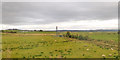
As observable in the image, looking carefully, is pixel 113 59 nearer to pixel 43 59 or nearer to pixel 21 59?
pixel 43 59

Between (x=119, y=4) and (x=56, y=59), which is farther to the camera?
(x=119, y=4)

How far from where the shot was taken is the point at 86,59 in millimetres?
9023

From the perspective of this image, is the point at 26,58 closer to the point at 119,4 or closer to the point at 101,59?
the point at 101,59

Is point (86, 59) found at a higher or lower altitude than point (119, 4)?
lower

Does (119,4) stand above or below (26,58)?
above

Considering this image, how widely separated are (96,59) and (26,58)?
25.2 feet

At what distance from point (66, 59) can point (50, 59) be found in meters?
1.71

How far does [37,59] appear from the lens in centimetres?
905

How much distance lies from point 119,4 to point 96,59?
Answer: 6754 millimetres

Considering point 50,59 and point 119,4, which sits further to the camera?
point 119,4

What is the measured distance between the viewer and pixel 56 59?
897 centimetres

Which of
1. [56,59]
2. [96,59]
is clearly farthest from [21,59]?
[96,59]

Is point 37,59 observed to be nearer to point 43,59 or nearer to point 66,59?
point 43,59

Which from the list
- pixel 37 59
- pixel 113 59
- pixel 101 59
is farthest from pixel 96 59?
pixel 37 59
